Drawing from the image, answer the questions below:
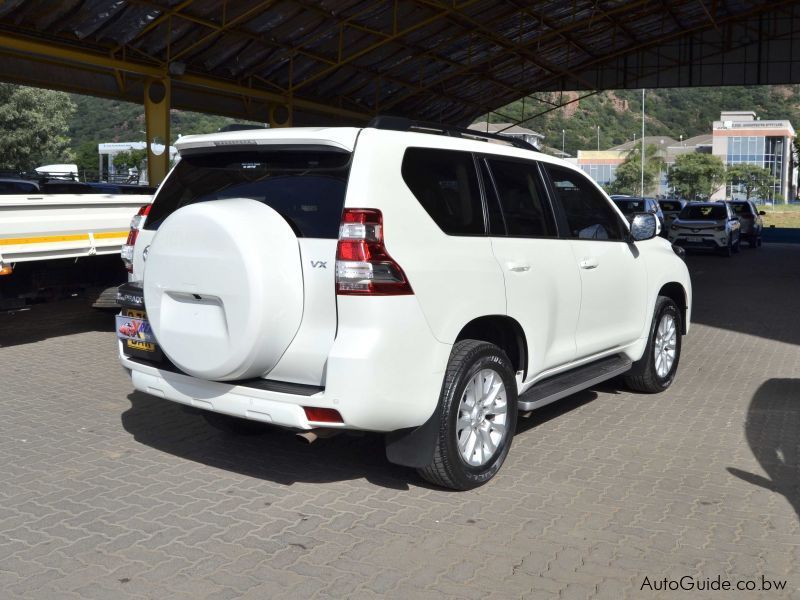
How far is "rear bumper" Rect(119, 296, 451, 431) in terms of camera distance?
4.55m

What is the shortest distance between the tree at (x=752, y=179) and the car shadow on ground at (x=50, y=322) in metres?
96.7

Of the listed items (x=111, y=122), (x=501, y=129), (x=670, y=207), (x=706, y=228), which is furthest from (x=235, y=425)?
(x=111, y=122)

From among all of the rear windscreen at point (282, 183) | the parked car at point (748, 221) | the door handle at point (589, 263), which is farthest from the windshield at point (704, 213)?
the rear windscreen at point (282, 183)

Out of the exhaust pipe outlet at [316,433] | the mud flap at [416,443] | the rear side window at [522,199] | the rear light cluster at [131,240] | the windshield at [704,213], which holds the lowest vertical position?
the mud flap at [416,443]

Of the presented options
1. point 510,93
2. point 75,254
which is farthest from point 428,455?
point 510,93

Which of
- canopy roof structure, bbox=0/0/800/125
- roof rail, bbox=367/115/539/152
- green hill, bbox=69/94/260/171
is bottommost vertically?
roof rail, bbox=367/115/539/152

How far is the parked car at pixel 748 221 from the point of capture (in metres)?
32.7

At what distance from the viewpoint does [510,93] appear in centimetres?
3631

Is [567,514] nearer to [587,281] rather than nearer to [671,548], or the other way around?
[671,548]

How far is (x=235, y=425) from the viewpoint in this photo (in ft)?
20.6

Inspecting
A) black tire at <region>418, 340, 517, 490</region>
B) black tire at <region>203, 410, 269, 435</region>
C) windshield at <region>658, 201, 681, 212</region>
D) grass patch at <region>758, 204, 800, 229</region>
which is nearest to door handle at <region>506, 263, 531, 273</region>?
black tire at <region>418, 340, 517, 490</region>

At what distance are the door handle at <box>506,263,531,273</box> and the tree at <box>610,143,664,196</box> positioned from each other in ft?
334

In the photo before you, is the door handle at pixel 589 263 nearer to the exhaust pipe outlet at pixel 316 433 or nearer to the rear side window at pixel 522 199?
the rear side window at pixel 522 199

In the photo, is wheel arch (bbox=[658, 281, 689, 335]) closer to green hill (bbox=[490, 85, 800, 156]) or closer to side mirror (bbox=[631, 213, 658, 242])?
side mirror (bbox=[631, 213, 658, 242])
